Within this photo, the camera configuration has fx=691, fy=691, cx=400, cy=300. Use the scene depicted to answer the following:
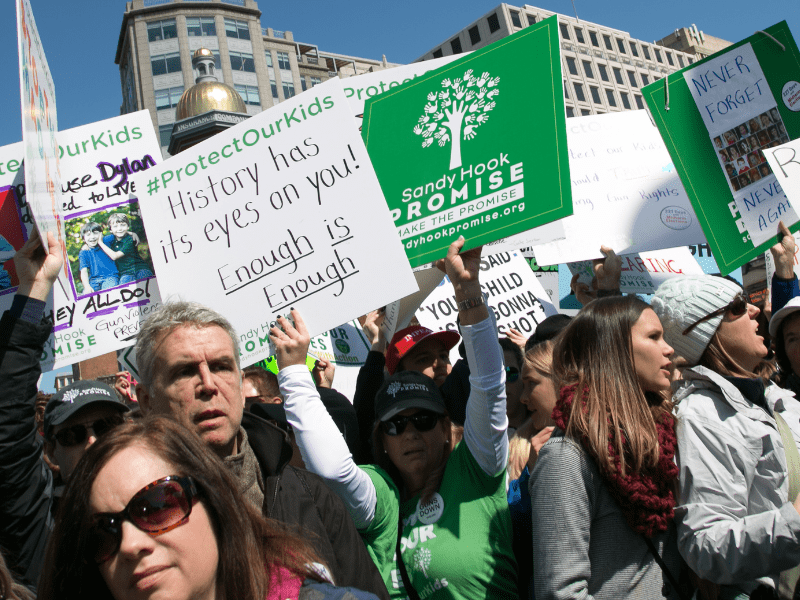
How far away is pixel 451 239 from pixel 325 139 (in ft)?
2.55

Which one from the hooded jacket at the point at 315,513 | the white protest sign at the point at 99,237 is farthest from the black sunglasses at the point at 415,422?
the white protest sign at the point at 99,237

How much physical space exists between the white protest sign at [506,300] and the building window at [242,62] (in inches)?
2518

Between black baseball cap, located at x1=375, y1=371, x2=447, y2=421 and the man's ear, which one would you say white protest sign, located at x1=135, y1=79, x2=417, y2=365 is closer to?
black baseball cap, located at x1=375, y1=371, x2=447, y2=421

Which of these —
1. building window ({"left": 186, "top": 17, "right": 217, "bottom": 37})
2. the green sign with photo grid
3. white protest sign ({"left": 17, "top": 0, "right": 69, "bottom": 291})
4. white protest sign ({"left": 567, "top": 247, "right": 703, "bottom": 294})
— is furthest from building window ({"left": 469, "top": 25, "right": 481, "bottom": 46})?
white protest sign ({"left": 17, "top": 0, "right": 69, "bottom": 291})

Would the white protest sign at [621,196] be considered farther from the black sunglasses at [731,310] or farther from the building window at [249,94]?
the building window at [249,94]

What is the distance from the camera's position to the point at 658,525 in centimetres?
209

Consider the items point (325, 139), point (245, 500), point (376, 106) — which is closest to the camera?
point (245, 500)

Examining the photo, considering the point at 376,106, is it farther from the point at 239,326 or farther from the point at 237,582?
the point at 237,582

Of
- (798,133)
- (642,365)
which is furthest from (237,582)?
(798,133)

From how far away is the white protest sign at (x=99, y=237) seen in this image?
11.1 ft

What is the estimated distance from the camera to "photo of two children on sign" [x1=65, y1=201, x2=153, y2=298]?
3.46m

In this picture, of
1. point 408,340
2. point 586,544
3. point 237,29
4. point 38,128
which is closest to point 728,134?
point 408,340

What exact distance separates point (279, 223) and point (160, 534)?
6.22ft

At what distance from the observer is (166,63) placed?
203 feet
